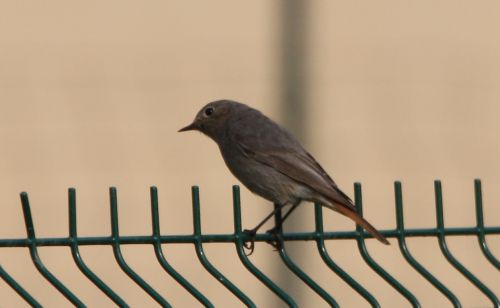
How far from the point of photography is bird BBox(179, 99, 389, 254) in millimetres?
8055

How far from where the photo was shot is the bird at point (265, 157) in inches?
317

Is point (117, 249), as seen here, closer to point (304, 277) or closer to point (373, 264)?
point (304, 277)

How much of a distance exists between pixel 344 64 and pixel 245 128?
260cm

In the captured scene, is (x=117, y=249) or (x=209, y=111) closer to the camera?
(x=117, y=249)

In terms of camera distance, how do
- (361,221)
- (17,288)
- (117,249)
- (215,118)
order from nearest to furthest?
(17,288)
(117,249)
(361,221)
(215,118)

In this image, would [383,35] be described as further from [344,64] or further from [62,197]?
[62,197]

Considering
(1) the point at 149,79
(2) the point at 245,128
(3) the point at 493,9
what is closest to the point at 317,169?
(2) the point at 245,128

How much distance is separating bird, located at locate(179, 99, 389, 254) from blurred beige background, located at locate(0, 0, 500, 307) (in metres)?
1.66

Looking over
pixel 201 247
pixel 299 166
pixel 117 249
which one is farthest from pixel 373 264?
pixel 299 166

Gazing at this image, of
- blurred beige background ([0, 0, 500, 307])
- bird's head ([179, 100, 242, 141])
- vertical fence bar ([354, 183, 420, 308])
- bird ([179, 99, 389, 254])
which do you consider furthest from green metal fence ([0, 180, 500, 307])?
blurred beige background ([0, 0, 500, 307])

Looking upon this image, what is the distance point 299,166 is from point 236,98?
8.94 feet

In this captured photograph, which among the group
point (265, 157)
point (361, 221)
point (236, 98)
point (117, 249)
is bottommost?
point (236, 98)

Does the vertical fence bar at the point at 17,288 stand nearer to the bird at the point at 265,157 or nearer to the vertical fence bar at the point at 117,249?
the vertical fence bar at the point at 117,249

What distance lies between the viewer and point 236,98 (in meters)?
10.9
